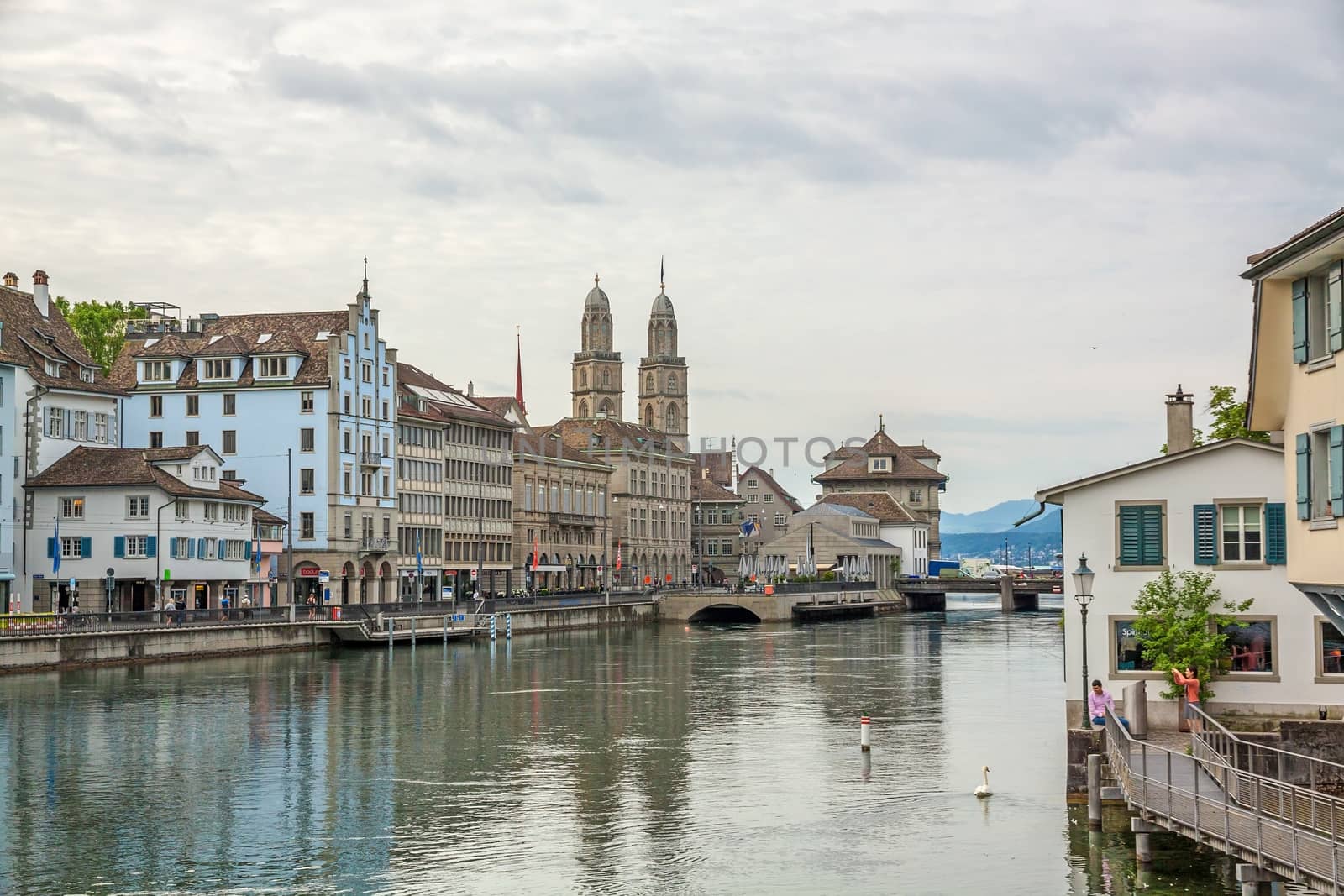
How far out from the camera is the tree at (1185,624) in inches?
1528

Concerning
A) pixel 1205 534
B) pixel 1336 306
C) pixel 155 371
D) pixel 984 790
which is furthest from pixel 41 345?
pixel 1336 306

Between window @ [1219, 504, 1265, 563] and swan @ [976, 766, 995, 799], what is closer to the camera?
swan @ [976, 766, 995, 799]

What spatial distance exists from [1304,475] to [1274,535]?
14.3 meters

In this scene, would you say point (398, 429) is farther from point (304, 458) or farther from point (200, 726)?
point (200, 726)

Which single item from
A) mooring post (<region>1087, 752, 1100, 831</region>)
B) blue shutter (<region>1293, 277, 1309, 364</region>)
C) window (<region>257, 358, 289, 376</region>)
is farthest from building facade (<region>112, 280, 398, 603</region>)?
blue shutter (<region>1293, 277, 1309, 364</region>)

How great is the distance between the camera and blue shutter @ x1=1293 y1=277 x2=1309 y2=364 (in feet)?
84.2

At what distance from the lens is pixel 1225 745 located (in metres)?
32.6

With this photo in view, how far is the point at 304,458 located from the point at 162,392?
10462mm

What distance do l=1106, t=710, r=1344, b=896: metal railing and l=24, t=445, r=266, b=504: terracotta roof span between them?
65338mm

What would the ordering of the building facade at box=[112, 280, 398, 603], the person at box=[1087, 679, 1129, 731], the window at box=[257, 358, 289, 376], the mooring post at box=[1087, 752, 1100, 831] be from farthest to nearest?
1. the window at box=[257, 358, 289, 376]
2. the building facade at box=[112, 280, 398, 603]
3. the person at box=[1087, 679, 1129, 731]
4. the mooring post at box=[1087, 752, 1100, 831]

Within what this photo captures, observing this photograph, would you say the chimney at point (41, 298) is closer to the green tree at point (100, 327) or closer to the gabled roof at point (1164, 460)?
the green tree at point (100, 327)

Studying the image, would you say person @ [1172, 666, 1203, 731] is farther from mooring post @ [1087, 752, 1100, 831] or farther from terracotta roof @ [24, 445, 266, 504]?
terracotta roof @ [24, 445, 266, 504]

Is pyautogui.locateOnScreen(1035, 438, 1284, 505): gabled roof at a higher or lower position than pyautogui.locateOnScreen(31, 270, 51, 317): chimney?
lower

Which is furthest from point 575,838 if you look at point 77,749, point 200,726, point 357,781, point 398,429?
point 398,429
